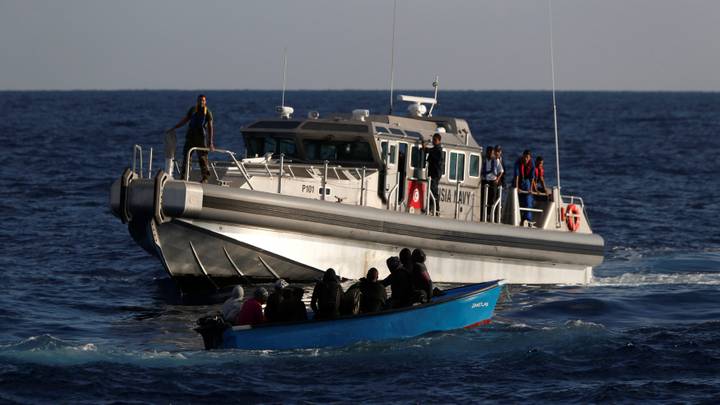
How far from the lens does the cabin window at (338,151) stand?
21.9m

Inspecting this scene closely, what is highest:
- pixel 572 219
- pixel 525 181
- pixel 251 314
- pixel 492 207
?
pixel 525 181

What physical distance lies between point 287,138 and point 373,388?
8371 millimetres

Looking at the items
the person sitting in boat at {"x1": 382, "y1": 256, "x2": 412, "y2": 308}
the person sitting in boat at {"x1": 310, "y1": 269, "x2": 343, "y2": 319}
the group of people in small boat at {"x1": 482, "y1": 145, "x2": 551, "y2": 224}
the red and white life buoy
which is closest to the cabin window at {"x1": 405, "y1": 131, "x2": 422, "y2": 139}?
the group of people in small boat at {"x1": 482, "y1": 145, "x2": 551, "y2": 224}

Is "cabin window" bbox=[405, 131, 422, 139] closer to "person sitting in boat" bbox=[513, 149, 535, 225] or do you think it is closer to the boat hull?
the boat hull

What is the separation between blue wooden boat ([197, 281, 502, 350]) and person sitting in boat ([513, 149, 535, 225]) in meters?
5.56

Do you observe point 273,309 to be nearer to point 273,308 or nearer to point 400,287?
point 273,308

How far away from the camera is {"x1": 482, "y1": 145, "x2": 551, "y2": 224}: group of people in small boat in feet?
75.4

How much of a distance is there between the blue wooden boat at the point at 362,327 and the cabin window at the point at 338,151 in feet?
14.7

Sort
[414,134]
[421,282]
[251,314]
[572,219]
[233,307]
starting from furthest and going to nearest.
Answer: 1. [572,219]
2. [414,134]
3. [421,282]
4. [233,307]
5. [251,314]

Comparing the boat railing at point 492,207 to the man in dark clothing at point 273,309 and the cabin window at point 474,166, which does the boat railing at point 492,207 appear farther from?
the man in dark clothing at point 273,309

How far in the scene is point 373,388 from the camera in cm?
1498

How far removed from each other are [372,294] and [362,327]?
507 millimetres

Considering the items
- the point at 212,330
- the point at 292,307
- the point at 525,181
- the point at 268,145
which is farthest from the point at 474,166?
the point at 212,330

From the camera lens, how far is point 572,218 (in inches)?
937
